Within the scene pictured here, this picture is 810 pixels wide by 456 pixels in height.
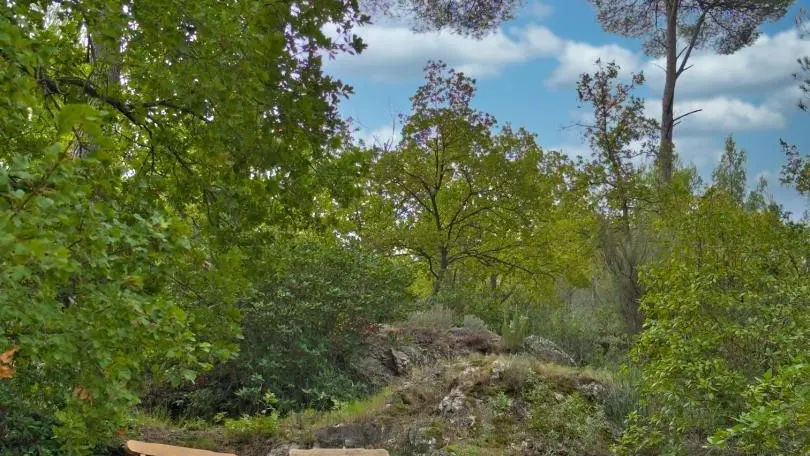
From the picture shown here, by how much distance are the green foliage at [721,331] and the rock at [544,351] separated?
341 cm

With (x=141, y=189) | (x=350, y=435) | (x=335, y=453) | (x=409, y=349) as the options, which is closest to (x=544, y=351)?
(x=409, y=349)

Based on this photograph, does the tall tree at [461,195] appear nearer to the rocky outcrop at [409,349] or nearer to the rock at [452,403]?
the rocky outcrop at [409,349]

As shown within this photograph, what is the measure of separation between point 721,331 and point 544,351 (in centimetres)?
456

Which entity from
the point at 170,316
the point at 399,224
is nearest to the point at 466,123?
the point at 399,224

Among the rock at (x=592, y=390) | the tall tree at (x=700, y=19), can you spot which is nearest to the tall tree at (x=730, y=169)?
the tall tree at (x=700, y=19)

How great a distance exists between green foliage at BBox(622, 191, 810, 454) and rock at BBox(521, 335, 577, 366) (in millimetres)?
3413

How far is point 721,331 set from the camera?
602cm

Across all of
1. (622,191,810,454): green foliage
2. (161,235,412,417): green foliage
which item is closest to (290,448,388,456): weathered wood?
(622,191,810,454): green foliage

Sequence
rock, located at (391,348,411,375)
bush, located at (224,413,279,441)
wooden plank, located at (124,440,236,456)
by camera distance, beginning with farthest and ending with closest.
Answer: rock, located at (391,348,411,375)
bush, located at (224,413,279,441)
wooden plank, located at (124,440,236,456)

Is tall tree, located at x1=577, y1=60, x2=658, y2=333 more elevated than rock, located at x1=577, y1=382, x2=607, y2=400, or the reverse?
tall tree, located at x1=577, y1=60, x2=658, y2=333

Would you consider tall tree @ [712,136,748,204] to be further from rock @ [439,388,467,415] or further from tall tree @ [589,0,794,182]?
rock @ [439,388,467,415]

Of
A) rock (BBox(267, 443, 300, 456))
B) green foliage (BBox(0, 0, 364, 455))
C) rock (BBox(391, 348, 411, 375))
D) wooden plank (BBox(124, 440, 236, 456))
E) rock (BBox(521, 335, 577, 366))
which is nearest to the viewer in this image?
green foliage (BBox(0, 0, 364, 455))

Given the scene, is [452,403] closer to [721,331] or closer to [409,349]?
[721,331]

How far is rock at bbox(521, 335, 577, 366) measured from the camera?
33.9 ft
